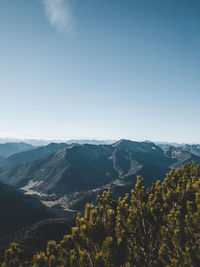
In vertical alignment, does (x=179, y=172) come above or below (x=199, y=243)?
above

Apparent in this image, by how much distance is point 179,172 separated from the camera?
75.9 ft

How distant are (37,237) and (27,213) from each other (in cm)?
7249

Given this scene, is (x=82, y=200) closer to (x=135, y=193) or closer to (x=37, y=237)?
(x=37, y=237)

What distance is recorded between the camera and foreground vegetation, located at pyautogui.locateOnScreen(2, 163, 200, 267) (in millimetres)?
12156

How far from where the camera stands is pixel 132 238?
15367 millimetres

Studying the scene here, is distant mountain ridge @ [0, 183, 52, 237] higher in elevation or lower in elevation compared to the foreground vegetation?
lower

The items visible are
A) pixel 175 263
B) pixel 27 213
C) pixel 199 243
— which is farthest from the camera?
pixel 27 213

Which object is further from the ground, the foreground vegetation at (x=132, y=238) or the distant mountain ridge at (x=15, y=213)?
the foreground vegetation at (x=132, y=238)

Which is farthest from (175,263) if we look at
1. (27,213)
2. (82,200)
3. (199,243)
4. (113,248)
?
(82,200)

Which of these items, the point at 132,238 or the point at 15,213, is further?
the point at 15,213

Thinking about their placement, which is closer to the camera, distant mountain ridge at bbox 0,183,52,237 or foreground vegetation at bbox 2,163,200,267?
foreground vegetation at bbox 2,163,200,267

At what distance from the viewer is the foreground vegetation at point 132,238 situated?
1216 cm

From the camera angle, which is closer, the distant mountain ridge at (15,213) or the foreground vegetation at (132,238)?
the foreground vegetation at (132,238)

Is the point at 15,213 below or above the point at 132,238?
below
